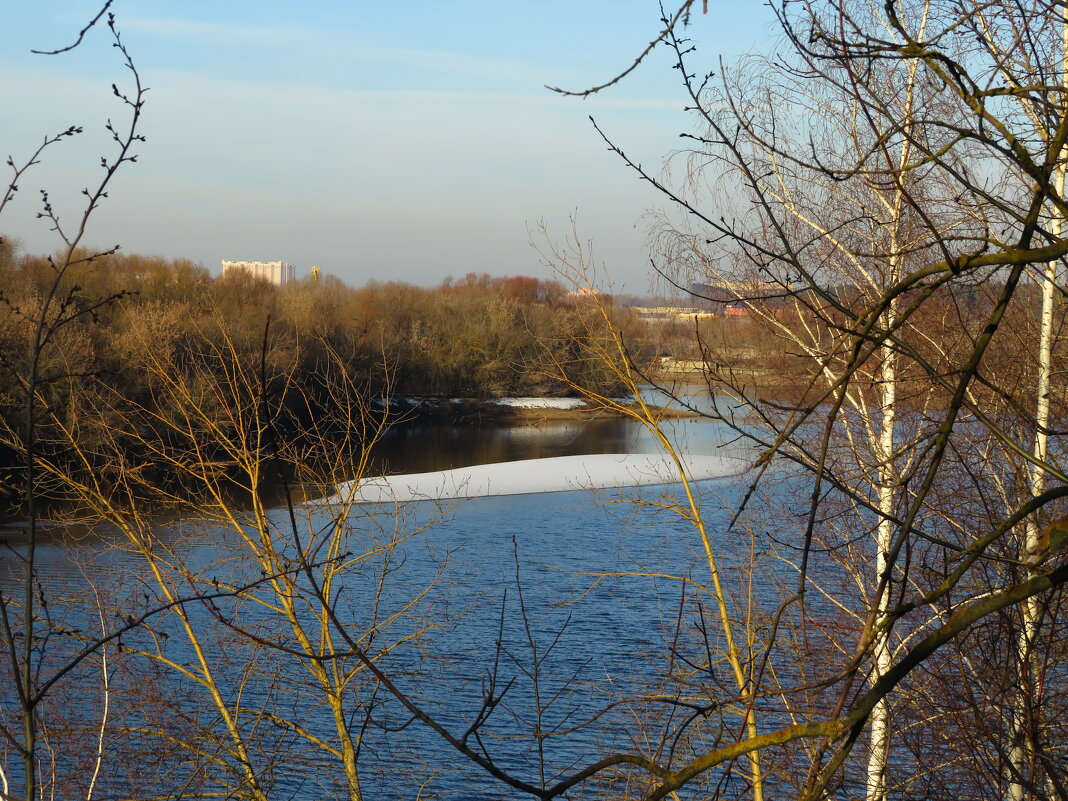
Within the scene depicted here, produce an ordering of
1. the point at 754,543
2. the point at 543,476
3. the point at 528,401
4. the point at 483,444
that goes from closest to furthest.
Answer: the point at 754,543 < the point at 543,476 < the point at 483,444 < the point at 528,401

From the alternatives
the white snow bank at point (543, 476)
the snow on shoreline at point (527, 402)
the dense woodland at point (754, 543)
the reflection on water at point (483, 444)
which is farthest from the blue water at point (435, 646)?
the snow on shoreline at point (527, 402)

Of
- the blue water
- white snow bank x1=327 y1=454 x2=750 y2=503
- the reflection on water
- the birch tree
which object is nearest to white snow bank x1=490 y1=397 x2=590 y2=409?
the reflection on water

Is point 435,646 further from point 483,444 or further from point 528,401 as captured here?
point 528,401

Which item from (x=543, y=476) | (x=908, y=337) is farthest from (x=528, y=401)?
Result: (x=908, y=337)

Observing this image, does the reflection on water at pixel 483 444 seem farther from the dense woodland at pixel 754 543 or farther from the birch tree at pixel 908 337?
the birch tree at pixel 908 337

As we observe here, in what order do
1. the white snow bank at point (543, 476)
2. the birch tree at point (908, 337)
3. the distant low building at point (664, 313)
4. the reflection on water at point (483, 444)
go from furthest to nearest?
the reflection on water at point (483, 444) → the white snow bank at point (543, 476) → the distant low building at point (664, 313) → the birch tree at point (908, 337)

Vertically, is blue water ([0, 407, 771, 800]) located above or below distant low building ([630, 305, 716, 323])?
below

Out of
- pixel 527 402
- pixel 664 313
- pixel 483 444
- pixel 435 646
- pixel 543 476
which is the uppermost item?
pixel 664 313

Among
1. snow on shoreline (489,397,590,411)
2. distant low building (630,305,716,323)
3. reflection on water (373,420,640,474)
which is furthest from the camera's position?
snow on shoreline (489,397,590,411)

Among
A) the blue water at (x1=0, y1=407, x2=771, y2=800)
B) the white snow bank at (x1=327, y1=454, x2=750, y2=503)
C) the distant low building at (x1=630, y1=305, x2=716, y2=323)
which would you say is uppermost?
the distant low building at (x1=630, y1=305, x2=716, y2=323)

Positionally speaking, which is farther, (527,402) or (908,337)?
(527,402)

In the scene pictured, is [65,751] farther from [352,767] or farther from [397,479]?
[397,479]

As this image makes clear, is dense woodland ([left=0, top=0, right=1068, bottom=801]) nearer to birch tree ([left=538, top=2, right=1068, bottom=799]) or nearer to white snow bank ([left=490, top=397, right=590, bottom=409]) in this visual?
birch tree ([left=538, top=2, right=1068, bottom=799])

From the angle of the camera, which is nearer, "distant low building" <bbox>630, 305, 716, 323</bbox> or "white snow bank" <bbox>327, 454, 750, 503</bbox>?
"distant low building" <bbox>630, 305, 716, 323</bbox>
